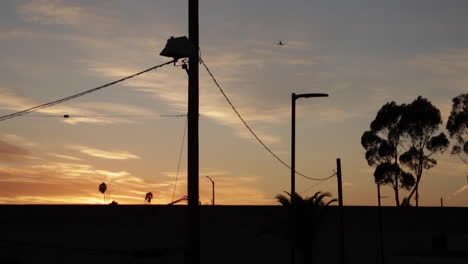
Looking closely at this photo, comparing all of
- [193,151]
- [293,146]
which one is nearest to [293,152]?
[293,146]

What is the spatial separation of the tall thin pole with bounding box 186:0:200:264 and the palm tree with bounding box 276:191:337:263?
67.2 ft

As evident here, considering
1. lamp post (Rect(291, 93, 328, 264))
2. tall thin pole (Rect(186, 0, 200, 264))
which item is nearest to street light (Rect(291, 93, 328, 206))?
lamp post (Rect(291, 93, 328, 264))

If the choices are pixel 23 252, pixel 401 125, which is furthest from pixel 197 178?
pixel 401 125

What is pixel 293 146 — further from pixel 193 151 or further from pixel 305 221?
pixel 193 151

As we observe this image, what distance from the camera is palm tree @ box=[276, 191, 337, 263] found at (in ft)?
117

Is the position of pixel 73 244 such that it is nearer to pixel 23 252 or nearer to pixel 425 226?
pixel 23 252

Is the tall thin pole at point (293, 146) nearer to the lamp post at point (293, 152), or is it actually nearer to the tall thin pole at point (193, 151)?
the lamp post at point (293, 152)

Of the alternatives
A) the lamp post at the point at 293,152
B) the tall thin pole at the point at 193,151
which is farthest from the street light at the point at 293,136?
the tall thin pole at the point at 193,151

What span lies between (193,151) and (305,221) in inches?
832

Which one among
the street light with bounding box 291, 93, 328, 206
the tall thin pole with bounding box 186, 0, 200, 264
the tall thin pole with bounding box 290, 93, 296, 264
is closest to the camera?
the tall thin pole with bounding box 186, 0, 200, 264

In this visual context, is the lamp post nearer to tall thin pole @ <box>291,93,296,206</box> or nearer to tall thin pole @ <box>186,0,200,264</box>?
tall thin pole @ <box>291,93,296,206</box>

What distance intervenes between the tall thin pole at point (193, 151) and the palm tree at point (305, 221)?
67.2ft

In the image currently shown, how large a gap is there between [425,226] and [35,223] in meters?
27.4

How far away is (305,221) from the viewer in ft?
118
